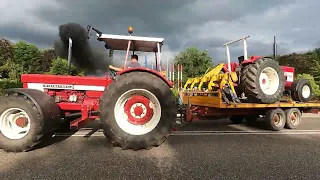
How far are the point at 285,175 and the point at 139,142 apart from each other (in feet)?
7.94

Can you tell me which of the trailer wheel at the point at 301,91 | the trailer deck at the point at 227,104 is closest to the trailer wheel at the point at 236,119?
the trailer deck at the point at 227,104

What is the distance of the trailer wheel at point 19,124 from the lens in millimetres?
4676

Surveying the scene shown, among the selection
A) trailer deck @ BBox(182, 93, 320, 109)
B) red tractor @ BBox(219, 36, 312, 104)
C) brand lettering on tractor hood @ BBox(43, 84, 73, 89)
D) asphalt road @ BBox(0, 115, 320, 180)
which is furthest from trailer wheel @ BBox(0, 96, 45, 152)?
red tractor @ BBox(219, 36, 312, 104)

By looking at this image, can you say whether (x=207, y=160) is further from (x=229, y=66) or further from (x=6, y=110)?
(x=229, y=66)

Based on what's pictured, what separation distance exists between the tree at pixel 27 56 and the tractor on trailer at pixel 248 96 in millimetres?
37111

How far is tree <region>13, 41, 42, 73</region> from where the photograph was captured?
40.6 meters

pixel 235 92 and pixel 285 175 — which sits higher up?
pixel 235 92

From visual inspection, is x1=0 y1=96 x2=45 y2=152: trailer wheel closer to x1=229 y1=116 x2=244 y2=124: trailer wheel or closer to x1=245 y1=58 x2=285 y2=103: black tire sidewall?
x1=245 y1=58 x2=285 y2=103: black tire sidewall

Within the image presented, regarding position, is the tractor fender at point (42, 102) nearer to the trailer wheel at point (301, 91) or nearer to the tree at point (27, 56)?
the trailer wheel at point (301, 91)

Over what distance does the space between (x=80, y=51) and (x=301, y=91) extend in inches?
269

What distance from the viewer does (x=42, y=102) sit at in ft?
15.9

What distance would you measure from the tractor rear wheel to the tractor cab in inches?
105

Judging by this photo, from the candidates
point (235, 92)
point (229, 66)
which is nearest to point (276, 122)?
point (235, 92)

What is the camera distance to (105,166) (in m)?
4.09
